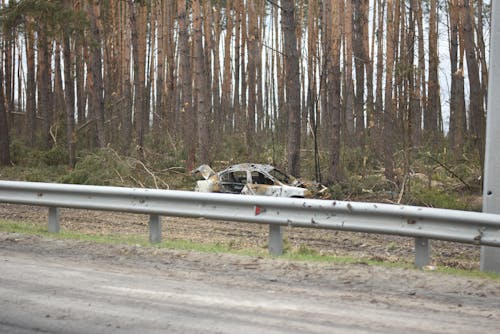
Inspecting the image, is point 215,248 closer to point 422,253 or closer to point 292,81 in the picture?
point 422,253

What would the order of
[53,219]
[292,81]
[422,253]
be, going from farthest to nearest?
1. [292,81]
2. [53,219]
3. [422,253]

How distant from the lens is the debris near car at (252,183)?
1433cm

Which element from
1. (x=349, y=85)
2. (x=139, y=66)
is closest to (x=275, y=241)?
(x=139, y=66)

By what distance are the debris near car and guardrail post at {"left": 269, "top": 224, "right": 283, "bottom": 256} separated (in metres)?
5.89

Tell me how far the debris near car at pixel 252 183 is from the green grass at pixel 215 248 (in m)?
4.74

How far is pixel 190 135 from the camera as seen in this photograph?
73.7 ft

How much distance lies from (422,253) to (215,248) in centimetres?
250

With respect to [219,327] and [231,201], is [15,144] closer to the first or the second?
[231,201]

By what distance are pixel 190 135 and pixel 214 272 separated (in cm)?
1552

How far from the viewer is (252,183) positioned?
47.5 feet

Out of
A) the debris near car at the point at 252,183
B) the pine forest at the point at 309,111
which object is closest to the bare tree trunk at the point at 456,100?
the pine forest at the point at 309,111

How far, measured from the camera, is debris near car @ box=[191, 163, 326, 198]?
47.0 ft

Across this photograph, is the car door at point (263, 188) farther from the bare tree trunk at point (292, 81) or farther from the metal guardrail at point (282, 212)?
the metal guardrail at point (282, 212)

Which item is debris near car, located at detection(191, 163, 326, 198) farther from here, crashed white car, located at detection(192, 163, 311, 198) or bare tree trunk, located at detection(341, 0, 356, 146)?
bare tree trunk, located at detection(341, 0, 356, 146)
